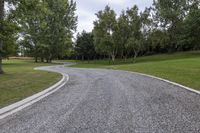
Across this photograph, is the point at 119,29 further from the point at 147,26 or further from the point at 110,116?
the point at 110,116

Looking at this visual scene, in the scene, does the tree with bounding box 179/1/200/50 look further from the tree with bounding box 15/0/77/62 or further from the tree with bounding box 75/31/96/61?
the tree with bounding box 75/31/96/61

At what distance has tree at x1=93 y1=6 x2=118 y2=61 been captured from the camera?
179 ft

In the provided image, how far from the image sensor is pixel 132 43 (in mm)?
51375

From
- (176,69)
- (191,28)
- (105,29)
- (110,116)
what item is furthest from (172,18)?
(110,116)

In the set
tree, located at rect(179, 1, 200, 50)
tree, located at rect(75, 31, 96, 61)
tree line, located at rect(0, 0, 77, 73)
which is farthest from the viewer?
tree, located at rect(75, 31, 96, 61)

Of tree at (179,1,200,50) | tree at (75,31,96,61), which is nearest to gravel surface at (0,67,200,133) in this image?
tree at (179,1,200,50)

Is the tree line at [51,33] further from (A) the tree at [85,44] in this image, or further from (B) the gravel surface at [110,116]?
(B) the gravel surface at [110,116]

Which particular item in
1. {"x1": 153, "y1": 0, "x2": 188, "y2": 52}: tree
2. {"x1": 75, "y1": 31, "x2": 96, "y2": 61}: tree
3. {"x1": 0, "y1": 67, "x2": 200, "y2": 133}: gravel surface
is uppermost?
{"x1": 153, "y1": 0, "x2": 188, "y2": 52}: tree

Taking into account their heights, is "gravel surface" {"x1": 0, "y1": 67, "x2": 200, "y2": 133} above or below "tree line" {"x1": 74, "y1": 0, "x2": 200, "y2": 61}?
below

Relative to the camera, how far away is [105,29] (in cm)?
5509

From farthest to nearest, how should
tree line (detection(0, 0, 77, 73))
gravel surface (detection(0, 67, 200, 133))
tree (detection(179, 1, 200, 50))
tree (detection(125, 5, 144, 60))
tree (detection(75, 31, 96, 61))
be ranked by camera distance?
tree (detection(75, 31, 96, 61))
tree line (detection(0, 0, 77, 73))
tree (detection(179, 1, 200, 50))
tree (detection(125, 5, 144, 60))
gravel surface (detection(0, 67, 200, 133))

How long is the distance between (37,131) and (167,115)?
10.2 feet

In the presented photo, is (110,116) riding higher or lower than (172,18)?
lower

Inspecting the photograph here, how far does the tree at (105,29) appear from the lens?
5444 centimetres
